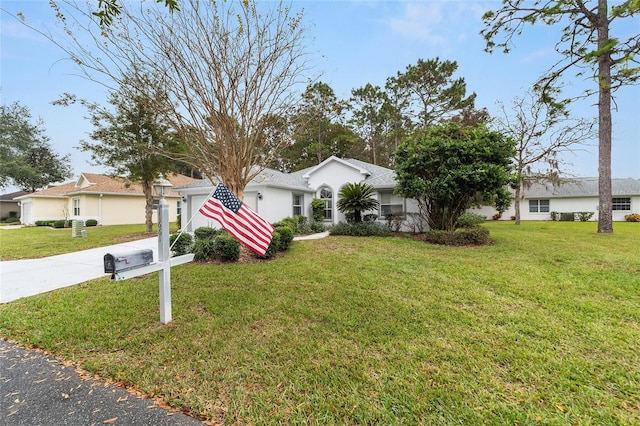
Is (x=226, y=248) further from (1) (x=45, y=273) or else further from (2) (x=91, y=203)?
(2) (x=91, y=203)

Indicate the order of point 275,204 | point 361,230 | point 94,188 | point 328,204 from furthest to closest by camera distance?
1. point 94,188
2. point 328,204
3. point 275,204
4. point 361,230

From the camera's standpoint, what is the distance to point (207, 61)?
23.0 feet

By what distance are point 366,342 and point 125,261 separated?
10.3ft

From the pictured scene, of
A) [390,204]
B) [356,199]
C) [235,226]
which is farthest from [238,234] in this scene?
[390,204]

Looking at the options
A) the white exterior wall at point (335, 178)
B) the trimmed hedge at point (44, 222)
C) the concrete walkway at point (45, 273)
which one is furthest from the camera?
the trimmed hedge at point (44, 222)

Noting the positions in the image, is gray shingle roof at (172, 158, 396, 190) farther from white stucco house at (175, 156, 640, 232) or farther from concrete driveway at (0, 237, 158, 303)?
concrete driveway at (0, 237, 158, 303)

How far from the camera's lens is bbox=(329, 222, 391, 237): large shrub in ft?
40.5

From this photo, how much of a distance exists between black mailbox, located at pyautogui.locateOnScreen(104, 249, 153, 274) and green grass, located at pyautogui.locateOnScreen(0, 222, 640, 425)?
100 centimetres

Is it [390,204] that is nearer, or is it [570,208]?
[390,204]

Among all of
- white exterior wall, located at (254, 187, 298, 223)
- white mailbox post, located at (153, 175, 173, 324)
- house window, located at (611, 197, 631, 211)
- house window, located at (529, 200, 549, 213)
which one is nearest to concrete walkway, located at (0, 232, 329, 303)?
white mailbox post, located at (153, 175, 173, 324)

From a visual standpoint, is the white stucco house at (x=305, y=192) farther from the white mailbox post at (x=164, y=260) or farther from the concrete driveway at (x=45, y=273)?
the white mailbox post at (x=164, y=260)

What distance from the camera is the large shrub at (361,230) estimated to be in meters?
12.4

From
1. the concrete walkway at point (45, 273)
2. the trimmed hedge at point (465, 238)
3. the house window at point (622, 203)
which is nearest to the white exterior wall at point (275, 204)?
the concrete walkway at point (45, 273)

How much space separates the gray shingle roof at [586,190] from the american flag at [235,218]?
28361 millimetres
